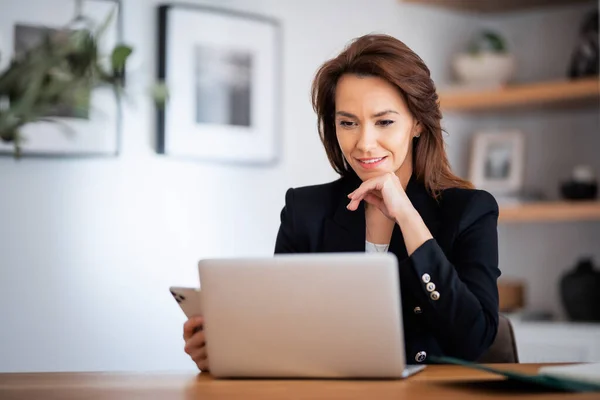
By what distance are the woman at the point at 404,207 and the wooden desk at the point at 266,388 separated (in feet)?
0.62

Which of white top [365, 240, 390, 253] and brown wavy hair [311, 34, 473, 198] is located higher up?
brown wavy hair [311, 34, 473, 198]

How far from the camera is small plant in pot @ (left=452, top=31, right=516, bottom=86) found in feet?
13.1

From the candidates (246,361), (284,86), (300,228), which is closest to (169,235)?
(284,86)

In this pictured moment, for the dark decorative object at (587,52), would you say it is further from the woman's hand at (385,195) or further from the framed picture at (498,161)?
the woman's hand at (385,195)

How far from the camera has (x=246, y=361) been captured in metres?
1.49

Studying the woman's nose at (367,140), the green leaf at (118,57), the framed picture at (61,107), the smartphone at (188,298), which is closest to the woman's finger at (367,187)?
the woman's nose at (367,140)

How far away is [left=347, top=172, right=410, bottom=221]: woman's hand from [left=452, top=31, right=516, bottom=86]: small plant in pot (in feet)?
7.09

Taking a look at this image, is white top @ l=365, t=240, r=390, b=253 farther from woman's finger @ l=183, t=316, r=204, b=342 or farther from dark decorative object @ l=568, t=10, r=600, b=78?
dark decorative object @ l=568, t=10, r=600, b=78

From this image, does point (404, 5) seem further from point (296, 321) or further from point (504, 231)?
point (296, 321)

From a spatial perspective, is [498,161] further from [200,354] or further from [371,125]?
[200,354]

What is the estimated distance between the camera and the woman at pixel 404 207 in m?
1.78

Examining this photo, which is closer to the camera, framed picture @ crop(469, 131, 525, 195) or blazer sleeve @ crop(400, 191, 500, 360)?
blazer sleeve @ crop(400, 191, 500, 360)

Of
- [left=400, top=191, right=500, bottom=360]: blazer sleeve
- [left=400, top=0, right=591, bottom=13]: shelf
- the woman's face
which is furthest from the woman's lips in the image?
[left=400, top=0, right=591, bottom=13]: shelf

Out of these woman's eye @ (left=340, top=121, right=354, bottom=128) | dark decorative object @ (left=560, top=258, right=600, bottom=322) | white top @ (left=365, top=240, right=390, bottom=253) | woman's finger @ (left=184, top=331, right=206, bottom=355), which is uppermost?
woman's eye @ (left=340, top=121, right=354, bottom=128)
